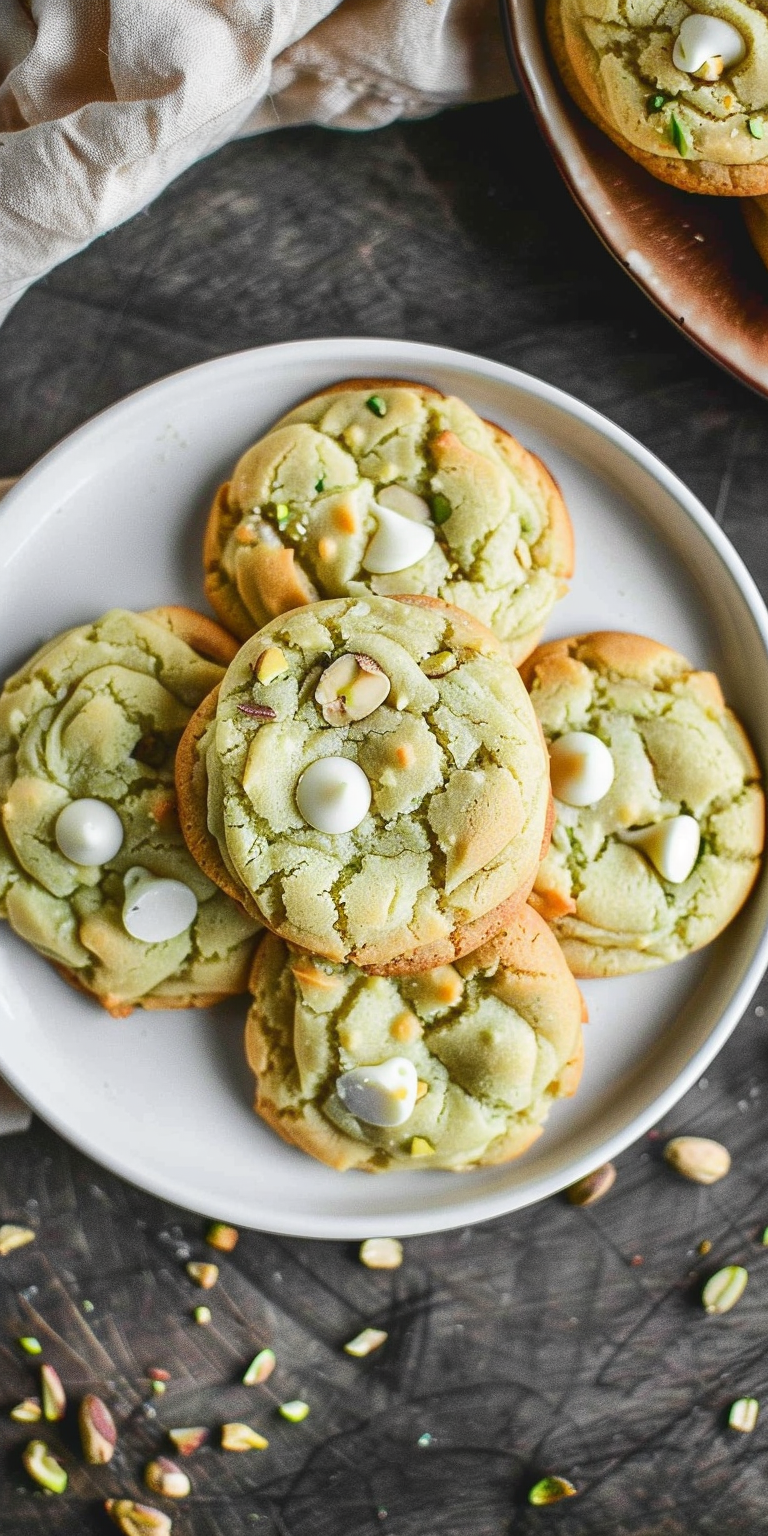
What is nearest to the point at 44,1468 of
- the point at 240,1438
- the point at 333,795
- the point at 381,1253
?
the point at 240,1438

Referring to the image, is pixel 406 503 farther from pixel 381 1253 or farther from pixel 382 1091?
pixel 381 1253

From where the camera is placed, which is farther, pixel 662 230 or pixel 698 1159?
pixel 698 1159

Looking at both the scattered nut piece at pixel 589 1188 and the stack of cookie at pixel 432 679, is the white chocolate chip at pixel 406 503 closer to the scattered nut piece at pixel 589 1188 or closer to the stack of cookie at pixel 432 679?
the stack of cookie at pixel 432 679

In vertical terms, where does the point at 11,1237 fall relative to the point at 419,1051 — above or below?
below

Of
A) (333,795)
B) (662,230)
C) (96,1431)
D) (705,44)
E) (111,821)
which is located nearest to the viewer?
(333,795)

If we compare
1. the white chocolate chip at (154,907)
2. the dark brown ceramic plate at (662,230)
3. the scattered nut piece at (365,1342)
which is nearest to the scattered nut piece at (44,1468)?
the scattered nut piece at (365,1342)

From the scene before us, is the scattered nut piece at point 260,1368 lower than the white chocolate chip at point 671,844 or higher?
lower

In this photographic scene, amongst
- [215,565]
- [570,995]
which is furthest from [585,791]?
[215,565]

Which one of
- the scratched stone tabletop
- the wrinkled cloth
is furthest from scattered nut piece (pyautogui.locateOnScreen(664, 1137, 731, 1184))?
the wrinkled cloth
